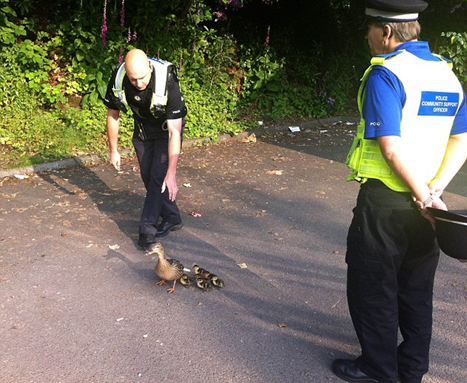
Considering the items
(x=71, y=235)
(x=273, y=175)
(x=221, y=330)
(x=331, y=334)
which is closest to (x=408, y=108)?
(x=331, y=334)

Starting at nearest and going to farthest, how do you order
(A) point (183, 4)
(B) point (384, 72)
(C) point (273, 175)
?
(B) point (384, 72), (C) point (273, 175), (A) point (183, 4)

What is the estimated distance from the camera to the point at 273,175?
25.8 ft

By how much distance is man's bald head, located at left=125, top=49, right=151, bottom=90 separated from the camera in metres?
4.48

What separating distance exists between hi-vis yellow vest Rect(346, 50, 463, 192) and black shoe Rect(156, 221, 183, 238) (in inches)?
119

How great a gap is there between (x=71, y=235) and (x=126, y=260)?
89cm

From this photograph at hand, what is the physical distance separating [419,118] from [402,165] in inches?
10.6

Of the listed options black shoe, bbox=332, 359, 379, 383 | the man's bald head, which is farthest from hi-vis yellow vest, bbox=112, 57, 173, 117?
black shoe, bbox=332, 359, 379, 383

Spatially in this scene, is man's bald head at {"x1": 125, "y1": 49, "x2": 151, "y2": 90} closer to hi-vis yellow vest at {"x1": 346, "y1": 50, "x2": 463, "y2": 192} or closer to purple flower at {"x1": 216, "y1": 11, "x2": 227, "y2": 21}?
hi-vis yellow vest at {"x1": 346, "y1": 50, "x2": 463, "y2": 192}

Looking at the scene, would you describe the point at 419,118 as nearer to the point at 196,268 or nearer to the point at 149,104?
the point at 196,268

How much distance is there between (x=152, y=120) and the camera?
5070 millimetres

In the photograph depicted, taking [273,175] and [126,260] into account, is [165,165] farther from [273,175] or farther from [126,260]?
[273,175]

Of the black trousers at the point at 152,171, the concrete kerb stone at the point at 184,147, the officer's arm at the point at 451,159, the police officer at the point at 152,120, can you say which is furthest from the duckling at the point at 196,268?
the concrete kerb stone at the point at 184,147

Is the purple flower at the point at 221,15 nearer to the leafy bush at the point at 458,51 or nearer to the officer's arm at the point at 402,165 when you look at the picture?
the leafy bush at the point at 458,51

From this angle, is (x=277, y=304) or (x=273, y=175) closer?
(x=277, y=304)
